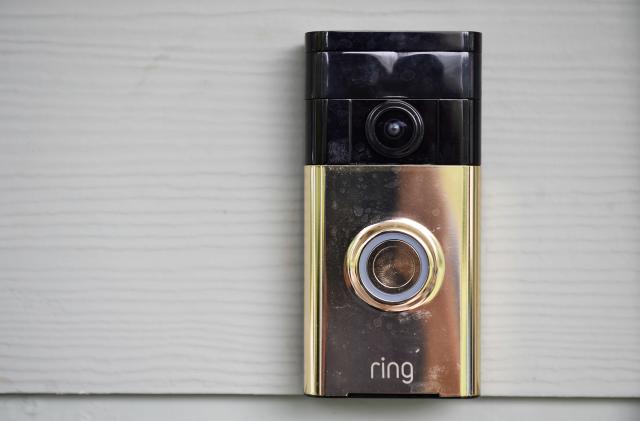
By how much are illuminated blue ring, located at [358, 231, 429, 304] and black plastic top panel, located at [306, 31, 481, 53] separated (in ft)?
0.35

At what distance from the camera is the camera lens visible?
1.42ft

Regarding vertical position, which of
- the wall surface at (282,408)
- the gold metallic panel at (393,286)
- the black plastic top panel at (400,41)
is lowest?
the wall surface at (282,408)

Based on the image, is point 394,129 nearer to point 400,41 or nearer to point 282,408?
point 400,41

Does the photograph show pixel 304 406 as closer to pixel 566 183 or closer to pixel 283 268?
pixel 283 268

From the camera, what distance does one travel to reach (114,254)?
47cm

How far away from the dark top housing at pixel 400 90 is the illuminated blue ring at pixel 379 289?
4 centimetres

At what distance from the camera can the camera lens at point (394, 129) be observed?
43cm

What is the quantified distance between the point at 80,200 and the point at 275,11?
0.17 meters

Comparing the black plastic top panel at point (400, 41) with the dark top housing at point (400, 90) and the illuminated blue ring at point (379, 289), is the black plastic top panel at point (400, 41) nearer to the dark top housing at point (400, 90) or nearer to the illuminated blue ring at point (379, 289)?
the dark top housing at point (400, 90)

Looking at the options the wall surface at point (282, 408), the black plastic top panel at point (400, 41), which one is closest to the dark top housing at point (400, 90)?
the black plastic top panel at point (400, 41)

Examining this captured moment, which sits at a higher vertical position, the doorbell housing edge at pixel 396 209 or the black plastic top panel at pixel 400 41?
the black plastic top panel at pixel 400 41

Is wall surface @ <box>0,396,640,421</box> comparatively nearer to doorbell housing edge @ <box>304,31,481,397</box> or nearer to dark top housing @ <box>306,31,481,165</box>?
doorbell housing edge @ <box>304,31,481,397</box>

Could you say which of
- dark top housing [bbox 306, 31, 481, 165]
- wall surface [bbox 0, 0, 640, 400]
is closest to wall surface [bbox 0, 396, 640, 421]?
wall surface [bbox 0, 0, 640, 400]

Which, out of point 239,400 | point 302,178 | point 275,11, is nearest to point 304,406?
point 239,400
